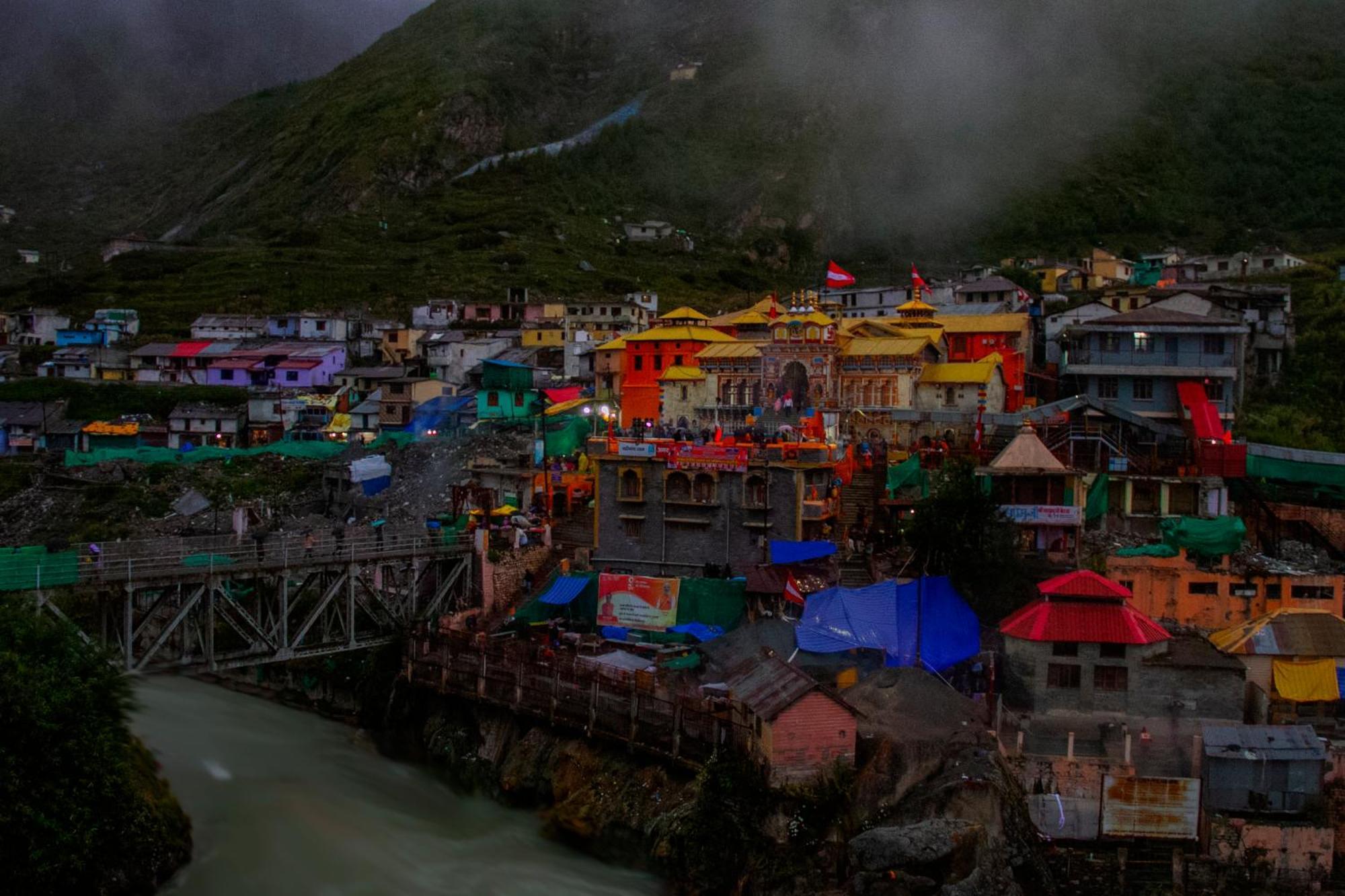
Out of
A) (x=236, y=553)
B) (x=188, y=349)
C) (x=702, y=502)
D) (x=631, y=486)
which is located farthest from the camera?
(x=188, y=349)

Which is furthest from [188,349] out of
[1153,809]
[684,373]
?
[1153,809]

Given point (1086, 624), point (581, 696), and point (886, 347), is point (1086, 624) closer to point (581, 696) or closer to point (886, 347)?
point (581, 696)

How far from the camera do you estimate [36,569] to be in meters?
23.6

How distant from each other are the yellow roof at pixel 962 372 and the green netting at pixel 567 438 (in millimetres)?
14257

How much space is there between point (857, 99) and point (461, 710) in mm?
127299

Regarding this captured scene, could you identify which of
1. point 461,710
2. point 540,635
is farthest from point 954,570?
point 461,710

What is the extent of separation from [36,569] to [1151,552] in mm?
27172

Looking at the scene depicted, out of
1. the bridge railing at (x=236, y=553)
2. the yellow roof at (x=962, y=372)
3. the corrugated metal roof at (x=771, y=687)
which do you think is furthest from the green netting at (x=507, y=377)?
the corrugated metal roof at (x=771, y=687)

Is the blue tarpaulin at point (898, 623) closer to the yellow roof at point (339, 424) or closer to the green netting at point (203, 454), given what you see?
the green netting at point (203, 454)

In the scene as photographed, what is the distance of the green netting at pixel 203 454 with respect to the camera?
Result: 59.2 metres

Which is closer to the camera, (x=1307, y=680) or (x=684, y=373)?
(x=1307, y=680)

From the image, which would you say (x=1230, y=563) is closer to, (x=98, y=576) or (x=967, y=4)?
(x=98, y=576)

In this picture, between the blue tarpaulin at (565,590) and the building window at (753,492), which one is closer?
the blue tarpaulin at (565,590)

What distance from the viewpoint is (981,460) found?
3916cm
